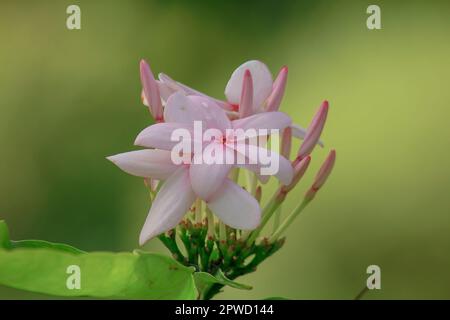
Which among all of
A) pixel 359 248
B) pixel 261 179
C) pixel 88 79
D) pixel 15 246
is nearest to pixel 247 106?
pixel 261 179

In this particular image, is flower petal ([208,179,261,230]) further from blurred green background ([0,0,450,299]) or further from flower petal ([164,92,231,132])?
blurred green background ([0,0,450,299])

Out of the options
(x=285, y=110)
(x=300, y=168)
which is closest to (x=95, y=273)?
(x=300, y=168)

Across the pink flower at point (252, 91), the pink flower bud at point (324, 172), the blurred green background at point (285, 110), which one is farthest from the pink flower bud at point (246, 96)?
the blurred green background at point (285, 110)

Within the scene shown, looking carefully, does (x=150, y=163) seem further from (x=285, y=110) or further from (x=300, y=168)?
(x=285, y=110)

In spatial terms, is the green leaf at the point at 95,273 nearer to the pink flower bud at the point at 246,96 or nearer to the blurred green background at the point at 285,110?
the pink flower bud at the point at 246,96

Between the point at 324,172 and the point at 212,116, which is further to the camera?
the point at 324,172
